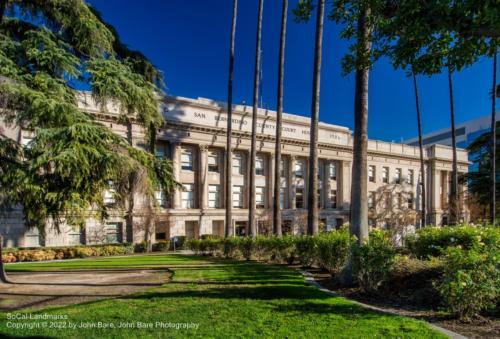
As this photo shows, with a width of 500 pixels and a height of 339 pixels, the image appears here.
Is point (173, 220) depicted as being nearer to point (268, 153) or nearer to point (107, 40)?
point (268, 153)

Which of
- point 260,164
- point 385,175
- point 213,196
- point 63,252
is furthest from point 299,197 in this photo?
point 63,252

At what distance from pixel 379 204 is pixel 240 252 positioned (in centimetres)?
3344

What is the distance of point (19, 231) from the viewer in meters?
27.9

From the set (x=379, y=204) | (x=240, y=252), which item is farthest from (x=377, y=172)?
(x=240, y=252)

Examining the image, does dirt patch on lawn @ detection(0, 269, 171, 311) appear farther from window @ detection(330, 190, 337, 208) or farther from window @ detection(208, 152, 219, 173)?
window @ detection(330, 190, 337, 208)

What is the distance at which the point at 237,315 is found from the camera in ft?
22.0

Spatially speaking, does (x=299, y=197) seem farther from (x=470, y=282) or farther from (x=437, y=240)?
(x=470, y=282)

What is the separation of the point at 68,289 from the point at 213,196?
1160 inches

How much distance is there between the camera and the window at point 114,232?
3253 centimetres

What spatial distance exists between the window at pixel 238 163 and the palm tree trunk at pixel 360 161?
29.5 m

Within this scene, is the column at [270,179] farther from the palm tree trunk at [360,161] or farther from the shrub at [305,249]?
the palm tree trunk at [360,161]

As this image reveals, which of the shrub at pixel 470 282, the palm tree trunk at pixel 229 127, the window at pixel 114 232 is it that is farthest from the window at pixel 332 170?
the shrub at pixel 470 282

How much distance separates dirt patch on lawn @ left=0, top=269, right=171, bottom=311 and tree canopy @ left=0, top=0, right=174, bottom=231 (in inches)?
67.3

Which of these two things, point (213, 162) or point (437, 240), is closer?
point (437, 240)
